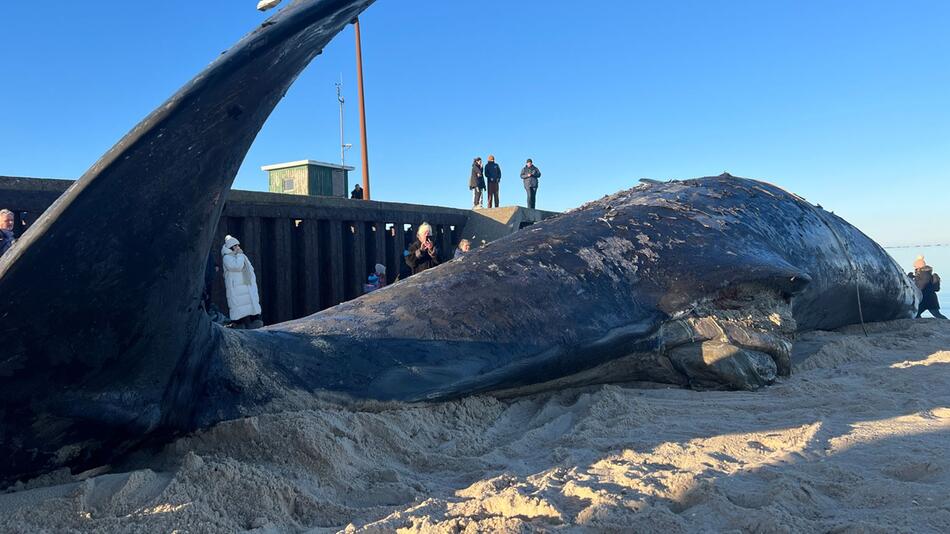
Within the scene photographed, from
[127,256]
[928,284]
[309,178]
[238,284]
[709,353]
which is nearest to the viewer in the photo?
[127,256]

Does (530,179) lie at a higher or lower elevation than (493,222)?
higher

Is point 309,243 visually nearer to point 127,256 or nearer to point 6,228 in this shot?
point 6,228

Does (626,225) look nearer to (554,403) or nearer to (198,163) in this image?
(554,403)

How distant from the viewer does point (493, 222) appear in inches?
513

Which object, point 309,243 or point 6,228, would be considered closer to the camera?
point 6,228

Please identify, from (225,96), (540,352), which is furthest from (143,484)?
(540,352)

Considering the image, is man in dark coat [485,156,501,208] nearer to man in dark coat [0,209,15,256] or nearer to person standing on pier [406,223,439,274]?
person standing on pier [406,223,439,274]

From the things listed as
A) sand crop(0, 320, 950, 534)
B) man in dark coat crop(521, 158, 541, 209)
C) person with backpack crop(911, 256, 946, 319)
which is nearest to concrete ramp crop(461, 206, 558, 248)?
man in dark coat crop(521, 158, 541, 209)

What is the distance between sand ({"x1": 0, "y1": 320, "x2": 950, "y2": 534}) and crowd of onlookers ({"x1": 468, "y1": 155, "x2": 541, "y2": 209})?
1367 cm

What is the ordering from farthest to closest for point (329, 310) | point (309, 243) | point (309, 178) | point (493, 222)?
1. point (309, 178)
2. point (493, 222)
3. point (309, 243)
4. point (329, 310)

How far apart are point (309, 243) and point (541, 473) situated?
25.7 ft

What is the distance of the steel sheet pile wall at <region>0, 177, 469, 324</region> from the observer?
29.5 feet

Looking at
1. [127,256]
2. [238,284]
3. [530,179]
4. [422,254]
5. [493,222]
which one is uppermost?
[530,179]

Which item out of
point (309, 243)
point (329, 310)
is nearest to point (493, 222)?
point (309, 243)
